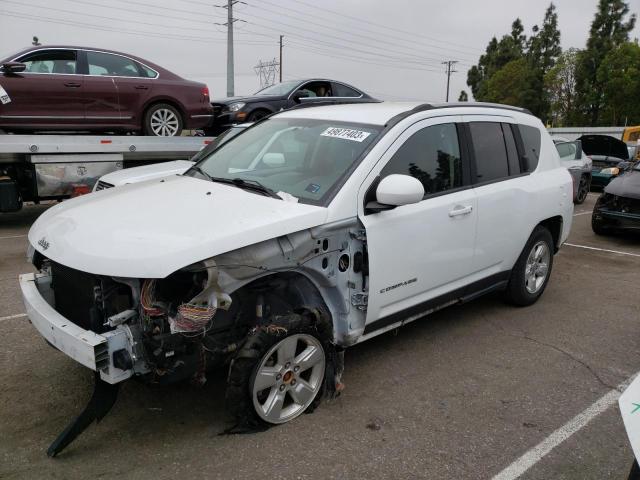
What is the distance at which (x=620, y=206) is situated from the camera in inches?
338

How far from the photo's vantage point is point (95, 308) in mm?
2773

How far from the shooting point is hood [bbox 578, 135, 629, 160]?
1572 cm

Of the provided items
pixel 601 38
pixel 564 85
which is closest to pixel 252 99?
pixel 601 38

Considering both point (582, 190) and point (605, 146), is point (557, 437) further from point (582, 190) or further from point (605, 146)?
point (605, 146)

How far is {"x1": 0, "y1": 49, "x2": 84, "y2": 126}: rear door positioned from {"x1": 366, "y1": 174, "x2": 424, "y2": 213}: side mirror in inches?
247

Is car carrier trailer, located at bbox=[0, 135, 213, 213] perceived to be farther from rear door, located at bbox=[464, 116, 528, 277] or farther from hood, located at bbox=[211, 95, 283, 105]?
rear door, located at bbox=[464, 116, 528, 277]

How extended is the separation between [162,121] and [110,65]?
1166 mm

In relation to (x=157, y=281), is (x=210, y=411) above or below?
below

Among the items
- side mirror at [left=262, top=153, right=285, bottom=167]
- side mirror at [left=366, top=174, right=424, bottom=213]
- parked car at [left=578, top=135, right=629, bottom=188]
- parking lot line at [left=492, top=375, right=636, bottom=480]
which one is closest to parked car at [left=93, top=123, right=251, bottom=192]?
side mirror at [left=262, top=153, right=285, bottom=167]

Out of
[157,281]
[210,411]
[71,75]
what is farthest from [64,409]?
[71,75]

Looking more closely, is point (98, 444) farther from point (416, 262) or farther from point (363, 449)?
point (416, 262)

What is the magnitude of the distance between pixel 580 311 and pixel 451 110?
2518 millimetres

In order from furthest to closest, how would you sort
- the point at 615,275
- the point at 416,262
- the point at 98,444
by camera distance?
the point at 615,275 → the point at 416,262 → the point at 98,444

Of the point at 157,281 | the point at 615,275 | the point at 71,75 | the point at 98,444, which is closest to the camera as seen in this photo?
the point at 157,281
